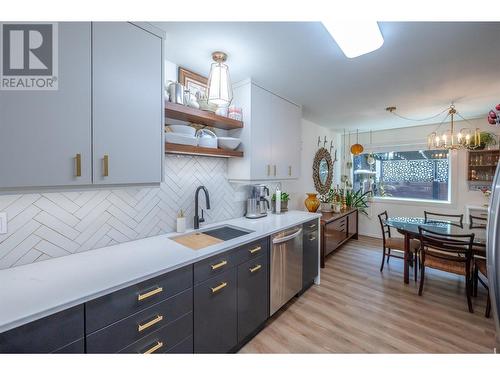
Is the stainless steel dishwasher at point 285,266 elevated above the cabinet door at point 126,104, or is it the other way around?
the cabinet door at point 126,104

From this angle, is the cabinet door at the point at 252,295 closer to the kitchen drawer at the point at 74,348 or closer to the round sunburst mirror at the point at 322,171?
the kitchen drawer at the point at 74,348

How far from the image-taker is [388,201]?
477 centimetres

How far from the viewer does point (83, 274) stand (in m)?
1.12

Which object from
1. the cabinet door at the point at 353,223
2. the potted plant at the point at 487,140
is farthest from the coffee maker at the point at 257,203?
the potted plant at the point at 487,140

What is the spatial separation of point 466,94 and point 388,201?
8.59 ft

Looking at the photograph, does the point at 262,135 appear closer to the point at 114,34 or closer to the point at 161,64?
the point at 161,64

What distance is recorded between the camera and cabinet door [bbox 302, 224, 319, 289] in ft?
8.36

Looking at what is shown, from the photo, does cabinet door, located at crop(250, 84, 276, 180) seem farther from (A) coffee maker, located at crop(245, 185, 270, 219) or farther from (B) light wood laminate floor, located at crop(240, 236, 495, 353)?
(B) light wood laminate floor, located at crop(240, 236, 495, 353)

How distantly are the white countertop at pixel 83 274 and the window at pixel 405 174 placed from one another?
4.43m

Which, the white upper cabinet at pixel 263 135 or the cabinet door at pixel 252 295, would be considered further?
the white upper cabinet at pixel 263 135

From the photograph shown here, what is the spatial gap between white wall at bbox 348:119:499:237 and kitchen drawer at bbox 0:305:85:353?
210 inches

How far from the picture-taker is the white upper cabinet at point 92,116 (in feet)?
3.25

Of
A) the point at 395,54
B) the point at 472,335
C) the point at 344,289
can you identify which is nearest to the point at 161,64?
the point at 395,54

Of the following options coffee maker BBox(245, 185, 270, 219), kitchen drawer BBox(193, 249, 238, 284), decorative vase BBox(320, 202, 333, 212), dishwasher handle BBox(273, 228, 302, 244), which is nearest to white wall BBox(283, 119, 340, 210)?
decorative vase BBox(320, 202, 333, 212)
